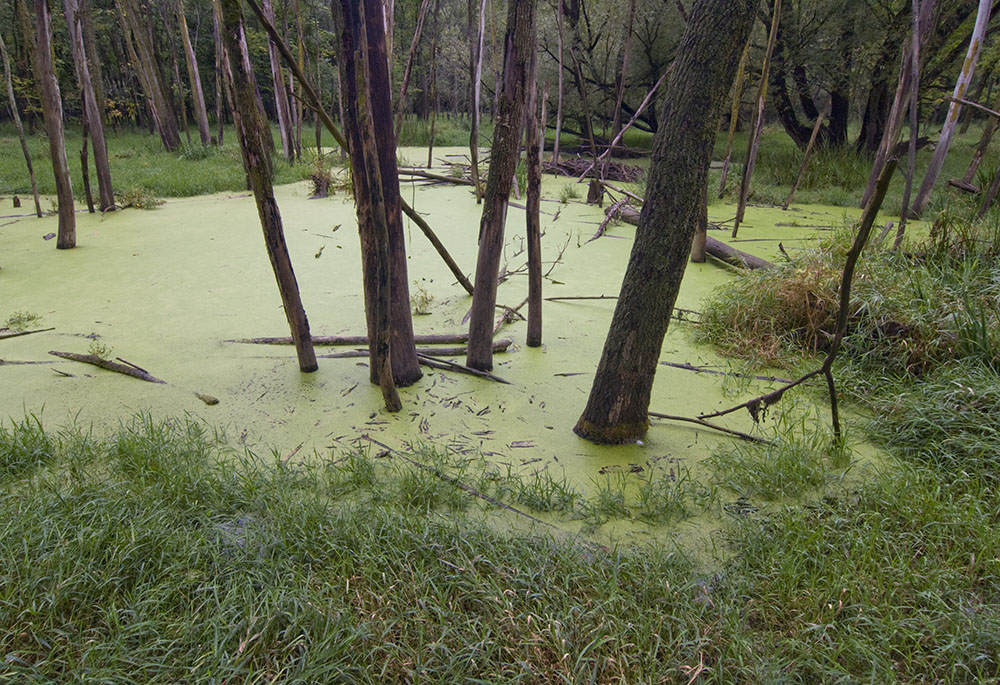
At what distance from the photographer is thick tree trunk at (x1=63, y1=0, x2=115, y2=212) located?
503 centimetres

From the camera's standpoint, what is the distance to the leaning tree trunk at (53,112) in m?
4.08

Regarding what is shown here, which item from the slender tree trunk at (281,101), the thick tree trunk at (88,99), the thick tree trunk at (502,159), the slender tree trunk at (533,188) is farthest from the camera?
the slender tree trunk at (281,101)

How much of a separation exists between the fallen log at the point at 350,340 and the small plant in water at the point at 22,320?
3.70 ft

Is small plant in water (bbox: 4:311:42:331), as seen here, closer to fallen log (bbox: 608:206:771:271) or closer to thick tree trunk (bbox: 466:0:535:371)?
thick tree trunk (bbox: 466:0:535:371)

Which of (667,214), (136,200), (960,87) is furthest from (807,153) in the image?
(136,200)

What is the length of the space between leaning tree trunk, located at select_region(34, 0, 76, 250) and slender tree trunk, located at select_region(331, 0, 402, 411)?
340 cm

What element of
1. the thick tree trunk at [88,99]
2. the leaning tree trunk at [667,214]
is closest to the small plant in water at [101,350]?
the leaning tree trunk at [667,214]

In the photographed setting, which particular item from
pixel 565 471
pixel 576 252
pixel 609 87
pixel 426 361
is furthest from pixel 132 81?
pixel 565 471

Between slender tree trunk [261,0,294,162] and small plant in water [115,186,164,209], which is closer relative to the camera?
small plant in water [115,186,164,209]

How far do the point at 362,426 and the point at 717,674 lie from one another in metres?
1.55

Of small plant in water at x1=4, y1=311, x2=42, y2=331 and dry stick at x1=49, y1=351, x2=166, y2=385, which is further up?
small plant in water at x1=4, y1=311, x2=42, y2=331

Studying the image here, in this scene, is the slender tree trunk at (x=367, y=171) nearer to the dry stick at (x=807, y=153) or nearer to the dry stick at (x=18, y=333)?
the dry stick at (x=18, y=333)

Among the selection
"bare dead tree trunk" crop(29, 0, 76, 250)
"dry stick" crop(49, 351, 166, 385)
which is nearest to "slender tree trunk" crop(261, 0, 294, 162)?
"bare dead tree trunk" crop(29, 0, 76, 250)

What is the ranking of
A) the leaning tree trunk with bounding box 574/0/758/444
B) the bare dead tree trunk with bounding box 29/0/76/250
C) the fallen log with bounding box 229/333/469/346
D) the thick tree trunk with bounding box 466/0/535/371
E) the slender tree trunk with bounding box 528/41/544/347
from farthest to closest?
the bare dead tree trunk with bounding box 29/0/76/250 < the fallen log with bounding box 229/333/469/346 < the slender tree trunk with bounding box 528/41/544/347 < the thick tree trunk with bounding box 466/0/535/371 < the leaning tree trunk with bounding box 574/0/758/444
